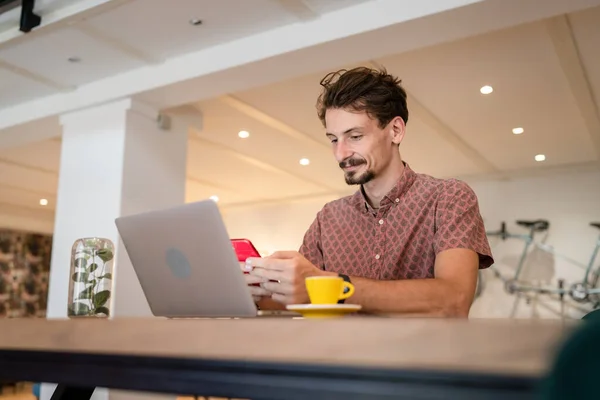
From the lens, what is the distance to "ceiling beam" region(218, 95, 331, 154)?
4.32m

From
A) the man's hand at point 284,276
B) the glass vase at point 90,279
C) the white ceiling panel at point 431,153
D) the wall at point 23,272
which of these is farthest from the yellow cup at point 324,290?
the wall at point 23,272

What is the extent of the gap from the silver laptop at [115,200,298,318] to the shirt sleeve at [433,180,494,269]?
0.59m

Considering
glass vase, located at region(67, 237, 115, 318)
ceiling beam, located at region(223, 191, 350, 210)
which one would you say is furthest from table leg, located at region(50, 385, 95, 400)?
ceiling beam, located at region(223, 191, 350, 210)

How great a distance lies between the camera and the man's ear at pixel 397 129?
172 centimetres

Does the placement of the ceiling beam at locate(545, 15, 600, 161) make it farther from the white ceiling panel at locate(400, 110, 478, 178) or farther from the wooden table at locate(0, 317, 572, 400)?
the wooden table at locate(0, 317, 572, 400)

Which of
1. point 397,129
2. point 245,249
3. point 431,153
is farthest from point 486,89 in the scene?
point 245,249

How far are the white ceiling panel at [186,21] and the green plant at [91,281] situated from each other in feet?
6.72

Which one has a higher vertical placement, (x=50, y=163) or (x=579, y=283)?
(x=50, y=163)

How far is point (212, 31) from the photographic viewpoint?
3246 millimetres

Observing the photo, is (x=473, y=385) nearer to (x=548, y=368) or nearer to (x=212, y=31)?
(x=548, y=368)

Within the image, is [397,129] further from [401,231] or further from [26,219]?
[26,219]

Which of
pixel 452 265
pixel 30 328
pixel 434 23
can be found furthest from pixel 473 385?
pixel 434 23

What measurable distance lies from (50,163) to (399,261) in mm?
5507

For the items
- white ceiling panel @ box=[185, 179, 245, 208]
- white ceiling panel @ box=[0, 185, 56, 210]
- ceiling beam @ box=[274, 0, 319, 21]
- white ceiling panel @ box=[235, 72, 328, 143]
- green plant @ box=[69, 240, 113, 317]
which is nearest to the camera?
green plant @ box=[69, 240, 113, 317]
